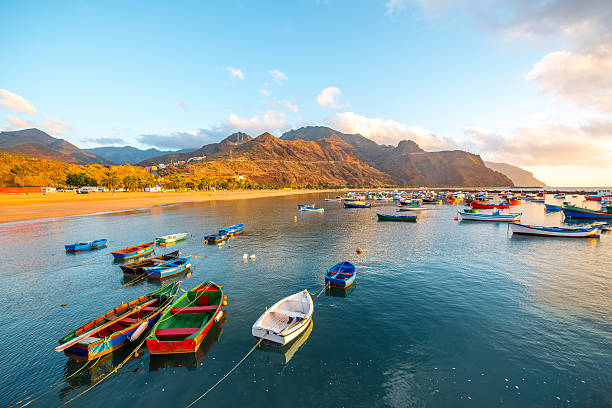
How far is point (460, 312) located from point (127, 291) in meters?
31.0

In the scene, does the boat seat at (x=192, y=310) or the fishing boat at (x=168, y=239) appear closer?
the boat seat at (x=192, y=310)

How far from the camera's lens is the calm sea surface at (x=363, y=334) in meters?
12.5

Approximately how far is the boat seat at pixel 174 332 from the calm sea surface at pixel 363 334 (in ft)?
4.42

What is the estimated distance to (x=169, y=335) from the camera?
15.8 metres

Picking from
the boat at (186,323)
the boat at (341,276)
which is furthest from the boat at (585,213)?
the boat at (186,323)

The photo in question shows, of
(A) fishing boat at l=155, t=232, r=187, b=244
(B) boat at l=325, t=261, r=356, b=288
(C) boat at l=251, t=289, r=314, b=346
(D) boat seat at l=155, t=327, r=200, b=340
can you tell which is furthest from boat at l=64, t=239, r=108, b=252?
(B) boat at l=325, t=261, r=356, b=288

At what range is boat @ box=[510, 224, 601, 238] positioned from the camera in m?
46.3

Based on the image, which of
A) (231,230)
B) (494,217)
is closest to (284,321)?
(231,230)

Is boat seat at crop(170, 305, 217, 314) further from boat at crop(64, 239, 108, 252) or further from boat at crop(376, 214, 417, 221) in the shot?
boat at crop(376, 214, 417, 221)

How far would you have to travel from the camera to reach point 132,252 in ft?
116

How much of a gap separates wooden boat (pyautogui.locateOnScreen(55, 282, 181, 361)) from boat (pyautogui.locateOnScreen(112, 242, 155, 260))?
61.4 ft

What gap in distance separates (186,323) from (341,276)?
14.6m

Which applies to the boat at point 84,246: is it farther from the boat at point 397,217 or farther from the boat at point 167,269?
the boat at point 397,217

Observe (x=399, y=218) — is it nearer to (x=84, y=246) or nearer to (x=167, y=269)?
(x=167, y=269)
